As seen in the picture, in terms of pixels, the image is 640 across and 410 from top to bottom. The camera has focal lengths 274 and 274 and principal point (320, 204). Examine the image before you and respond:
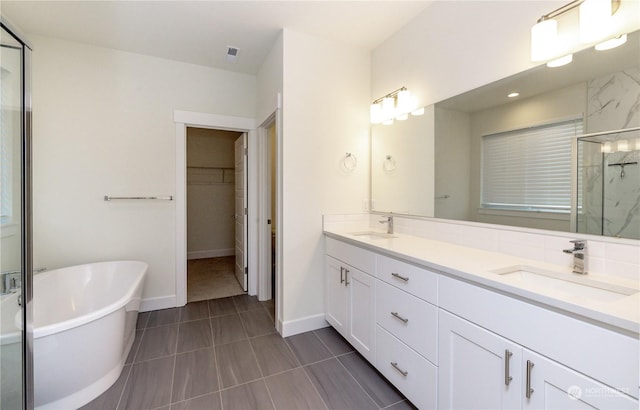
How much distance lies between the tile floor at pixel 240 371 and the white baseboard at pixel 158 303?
0.68 feet

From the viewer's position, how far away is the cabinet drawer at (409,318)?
1.40 m

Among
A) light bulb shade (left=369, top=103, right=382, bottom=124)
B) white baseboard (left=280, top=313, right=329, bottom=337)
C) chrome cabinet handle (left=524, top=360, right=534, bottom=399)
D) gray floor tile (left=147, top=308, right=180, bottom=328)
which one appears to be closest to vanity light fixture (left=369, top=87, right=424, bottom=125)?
light bulb shade (left=369, top=103, right=382, bottom=124)

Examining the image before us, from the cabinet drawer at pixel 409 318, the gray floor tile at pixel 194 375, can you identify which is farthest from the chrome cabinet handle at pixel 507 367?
the gray floor tile at pixel 194 375

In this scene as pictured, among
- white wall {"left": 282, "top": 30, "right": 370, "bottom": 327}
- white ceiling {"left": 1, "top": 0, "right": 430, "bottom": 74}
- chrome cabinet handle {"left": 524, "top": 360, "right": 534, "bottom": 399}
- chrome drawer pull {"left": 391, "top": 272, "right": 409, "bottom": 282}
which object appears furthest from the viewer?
white wall {"left": 282, "top": 30, "right": 370, "bottom": 327}

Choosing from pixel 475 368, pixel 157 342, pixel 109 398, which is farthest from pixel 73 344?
pixel 475 368

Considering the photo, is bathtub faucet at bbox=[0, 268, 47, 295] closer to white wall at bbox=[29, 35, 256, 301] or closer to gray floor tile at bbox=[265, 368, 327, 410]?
gray floor tile at bbox=[265, 368, 327, 410]

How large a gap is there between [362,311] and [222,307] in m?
1.74

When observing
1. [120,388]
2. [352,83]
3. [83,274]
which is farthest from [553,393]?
[83,274]

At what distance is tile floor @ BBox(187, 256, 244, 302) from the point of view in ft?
11.1

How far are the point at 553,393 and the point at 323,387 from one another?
125cm

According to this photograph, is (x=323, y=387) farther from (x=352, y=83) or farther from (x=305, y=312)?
(x=352, y=83)

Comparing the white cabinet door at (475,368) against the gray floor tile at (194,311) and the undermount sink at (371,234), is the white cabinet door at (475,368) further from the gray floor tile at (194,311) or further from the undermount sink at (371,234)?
the gray floor tile at (194,311)

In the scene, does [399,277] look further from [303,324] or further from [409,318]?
[303,324]

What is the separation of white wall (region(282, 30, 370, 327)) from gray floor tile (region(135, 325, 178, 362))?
960 millimetres
